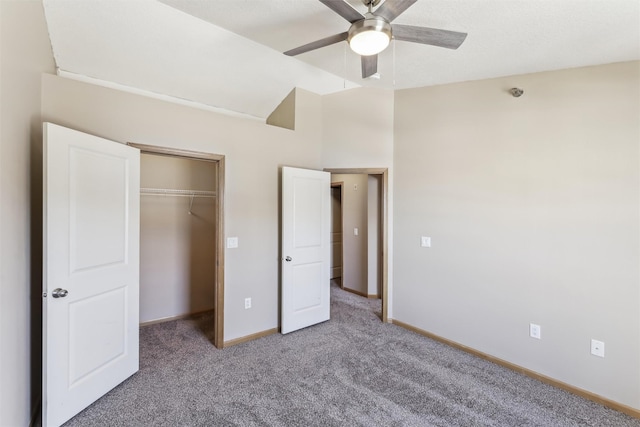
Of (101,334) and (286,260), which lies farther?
(286,260)

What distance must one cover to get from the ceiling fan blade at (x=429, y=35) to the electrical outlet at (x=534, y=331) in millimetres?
2402

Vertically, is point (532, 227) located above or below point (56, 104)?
below

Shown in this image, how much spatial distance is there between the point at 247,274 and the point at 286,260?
45cm

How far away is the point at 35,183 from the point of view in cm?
202

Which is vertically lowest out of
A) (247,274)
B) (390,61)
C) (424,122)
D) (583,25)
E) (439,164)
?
(247,274)

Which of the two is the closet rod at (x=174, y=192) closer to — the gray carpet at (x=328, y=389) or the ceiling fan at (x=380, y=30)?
the gray carpet at (x=328, y=389)

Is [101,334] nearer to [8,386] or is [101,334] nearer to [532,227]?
[8,386]

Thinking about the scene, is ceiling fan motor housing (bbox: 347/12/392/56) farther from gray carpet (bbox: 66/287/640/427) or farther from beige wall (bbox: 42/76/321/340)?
gray carpet (bbox: 66/287/640/427)

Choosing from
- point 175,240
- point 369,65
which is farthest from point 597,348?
point 175,240

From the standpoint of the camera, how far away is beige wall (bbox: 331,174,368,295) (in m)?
4.87

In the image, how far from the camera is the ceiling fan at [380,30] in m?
1.51

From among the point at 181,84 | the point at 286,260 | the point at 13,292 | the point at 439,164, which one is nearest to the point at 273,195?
the point at 286,260

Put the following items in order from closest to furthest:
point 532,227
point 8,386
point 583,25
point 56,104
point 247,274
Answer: point 8,386
point 583,25
point 56,104
point 532,227
point 247,274

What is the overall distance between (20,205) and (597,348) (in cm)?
410
